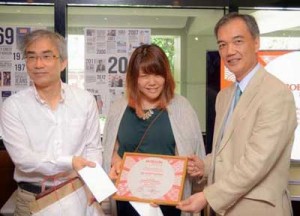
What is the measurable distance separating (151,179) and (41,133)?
61 centimetres

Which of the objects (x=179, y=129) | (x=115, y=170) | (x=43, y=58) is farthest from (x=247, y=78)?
(x=43, y=58)

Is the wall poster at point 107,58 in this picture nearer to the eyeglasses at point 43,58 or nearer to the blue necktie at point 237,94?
the eyeglasses at point 43,58

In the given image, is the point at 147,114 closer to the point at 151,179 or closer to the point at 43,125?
the point at 151,179

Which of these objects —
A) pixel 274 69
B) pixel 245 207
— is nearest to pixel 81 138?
pixel 245 207

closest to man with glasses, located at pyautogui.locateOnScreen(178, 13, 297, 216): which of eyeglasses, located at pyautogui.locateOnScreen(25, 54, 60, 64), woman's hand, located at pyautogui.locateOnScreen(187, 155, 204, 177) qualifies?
woman's hand, located at pyautogui.locateOnScreen(187, 155, 204, 177)

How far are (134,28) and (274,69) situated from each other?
54.3 inches

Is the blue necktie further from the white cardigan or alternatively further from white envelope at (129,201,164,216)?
white envelope at (129,201,164,216)

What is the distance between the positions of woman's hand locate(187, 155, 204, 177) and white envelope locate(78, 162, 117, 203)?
1.77 ft

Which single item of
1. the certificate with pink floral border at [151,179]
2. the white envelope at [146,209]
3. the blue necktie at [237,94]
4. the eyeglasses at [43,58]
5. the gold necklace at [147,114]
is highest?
the eyeglasses at [43,58]

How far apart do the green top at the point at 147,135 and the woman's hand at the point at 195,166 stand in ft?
0.44

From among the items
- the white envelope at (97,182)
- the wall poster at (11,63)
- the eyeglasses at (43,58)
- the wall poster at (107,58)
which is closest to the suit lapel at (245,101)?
the white envelope at (97,182)

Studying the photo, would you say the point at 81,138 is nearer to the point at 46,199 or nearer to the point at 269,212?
the point at 46,199

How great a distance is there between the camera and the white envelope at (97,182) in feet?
6.57

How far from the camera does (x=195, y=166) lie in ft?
7.93
